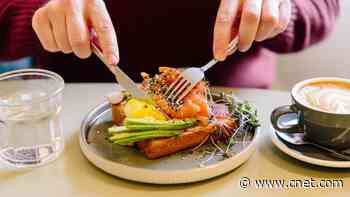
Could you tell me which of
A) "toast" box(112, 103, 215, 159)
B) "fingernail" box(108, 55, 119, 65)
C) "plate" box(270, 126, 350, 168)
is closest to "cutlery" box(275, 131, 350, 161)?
"plate" box(270, 126, 350, 168)

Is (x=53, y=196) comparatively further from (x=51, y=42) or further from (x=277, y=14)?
(x=277, y=14)

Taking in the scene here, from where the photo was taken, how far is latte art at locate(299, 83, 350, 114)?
0.85 meters

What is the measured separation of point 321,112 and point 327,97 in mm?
50

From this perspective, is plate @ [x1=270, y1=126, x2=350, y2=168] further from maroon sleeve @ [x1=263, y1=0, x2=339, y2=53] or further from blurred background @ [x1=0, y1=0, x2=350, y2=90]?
blurred background @ [x1=0, y1=0, x2=350, y2=90]

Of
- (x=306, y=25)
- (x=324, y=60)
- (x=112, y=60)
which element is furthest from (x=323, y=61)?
(x=112, y=60)

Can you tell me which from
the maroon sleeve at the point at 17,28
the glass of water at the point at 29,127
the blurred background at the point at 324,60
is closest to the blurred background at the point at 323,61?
the blurred background at the point at 324,60

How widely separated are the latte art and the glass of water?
1.32 ft

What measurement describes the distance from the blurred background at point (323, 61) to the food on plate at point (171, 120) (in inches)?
44.3

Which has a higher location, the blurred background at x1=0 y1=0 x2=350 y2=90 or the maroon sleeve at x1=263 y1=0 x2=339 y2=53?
the maroon sleeve at x1=263 y1=0 x2=339 y2=53

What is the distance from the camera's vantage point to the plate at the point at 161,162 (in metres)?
0.81

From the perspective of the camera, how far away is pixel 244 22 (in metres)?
0.93

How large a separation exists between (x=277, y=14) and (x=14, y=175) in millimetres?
511

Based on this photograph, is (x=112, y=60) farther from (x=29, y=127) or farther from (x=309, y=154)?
(x=309, y=154)

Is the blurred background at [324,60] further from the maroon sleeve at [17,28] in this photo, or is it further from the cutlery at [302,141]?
the cutlery at [302,141]
